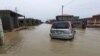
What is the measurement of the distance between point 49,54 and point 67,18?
1113 inches

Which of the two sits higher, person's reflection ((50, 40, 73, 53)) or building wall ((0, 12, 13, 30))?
building wall ((0, 12, 13, 30))

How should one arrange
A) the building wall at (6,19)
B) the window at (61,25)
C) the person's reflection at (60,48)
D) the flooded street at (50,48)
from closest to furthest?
the flooded street at (50,48) < the person's reflection at (60,48) < the window at (61,25) < the building wall at (6,19)

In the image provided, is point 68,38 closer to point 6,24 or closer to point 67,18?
point 6,24

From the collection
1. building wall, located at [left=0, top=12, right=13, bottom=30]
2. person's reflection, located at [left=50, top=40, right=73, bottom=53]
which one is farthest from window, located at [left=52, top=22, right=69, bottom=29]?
building wall, located at [left=0, top=12, right=13, bottom=30]

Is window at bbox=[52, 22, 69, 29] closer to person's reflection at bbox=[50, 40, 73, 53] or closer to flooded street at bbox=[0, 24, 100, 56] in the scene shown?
flooded street at bbox=[0, 24, 100, 56]

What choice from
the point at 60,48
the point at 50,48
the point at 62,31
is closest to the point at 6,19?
the point at 62,31

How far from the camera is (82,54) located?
10.3m

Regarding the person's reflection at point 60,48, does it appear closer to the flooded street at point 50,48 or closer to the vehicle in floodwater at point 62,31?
the flooded street at point 50,48

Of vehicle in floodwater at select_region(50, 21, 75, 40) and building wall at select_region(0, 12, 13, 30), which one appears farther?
building wall at select_region(0, 12, 13, 30)

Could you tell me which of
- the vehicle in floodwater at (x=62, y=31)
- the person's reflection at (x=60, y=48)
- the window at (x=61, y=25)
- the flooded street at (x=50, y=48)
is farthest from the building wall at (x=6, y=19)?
the person's reflection at (x=60, y=48)

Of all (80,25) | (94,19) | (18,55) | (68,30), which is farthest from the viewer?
(94,19)

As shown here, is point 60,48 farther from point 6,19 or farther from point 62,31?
point 6,19

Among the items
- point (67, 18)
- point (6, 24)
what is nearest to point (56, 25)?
point (6, 24)

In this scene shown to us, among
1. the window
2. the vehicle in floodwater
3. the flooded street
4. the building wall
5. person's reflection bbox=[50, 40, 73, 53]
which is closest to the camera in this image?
the flooded street
